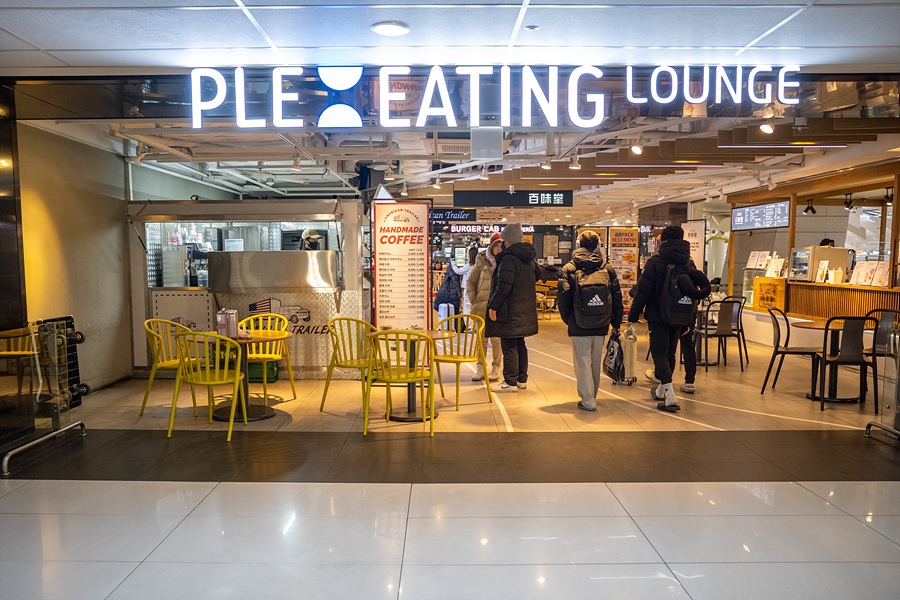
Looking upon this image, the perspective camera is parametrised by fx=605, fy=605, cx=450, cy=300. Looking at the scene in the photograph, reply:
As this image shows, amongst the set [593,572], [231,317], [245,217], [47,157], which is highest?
[47,157]

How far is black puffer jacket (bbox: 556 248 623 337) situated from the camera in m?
5.32

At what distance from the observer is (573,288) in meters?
5.34

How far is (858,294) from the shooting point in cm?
823

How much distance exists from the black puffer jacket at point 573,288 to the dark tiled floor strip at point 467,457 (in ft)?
3.33

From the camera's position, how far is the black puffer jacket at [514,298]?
5.85 meters

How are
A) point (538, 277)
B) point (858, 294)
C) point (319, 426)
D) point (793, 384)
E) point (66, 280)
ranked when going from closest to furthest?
point (319, 426) → point (66, 280) → point (538, 277) → point (793, 384) → point (858, 294)

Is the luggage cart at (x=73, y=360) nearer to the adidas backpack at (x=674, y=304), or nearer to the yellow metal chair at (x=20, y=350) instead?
the yellow metal chair at (x=20, y=350)

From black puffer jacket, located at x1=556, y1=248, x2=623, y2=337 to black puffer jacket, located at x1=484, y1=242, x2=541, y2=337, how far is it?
554 mm

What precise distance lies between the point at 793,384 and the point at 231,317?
19.2 ft

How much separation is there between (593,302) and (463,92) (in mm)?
2069

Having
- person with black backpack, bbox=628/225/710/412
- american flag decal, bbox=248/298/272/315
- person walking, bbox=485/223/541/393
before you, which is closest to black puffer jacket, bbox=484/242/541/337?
person walking, bbox=485/223/541/393

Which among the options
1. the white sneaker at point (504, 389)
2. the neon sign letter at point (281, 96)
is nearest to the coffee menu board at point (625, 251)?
the white sneaker at point (504, 389)

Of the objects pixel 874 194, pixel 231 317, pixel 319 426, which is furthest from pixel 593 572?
pixel 874 194

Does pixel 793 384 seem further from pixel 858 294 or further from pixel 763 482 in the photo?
pixel 763 482
